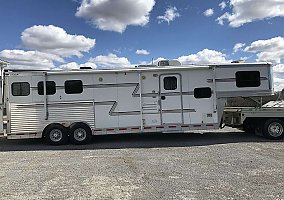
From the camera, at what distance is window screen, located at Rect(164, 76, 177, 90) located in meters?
11.9

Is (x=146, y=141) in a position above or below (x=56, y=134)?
below

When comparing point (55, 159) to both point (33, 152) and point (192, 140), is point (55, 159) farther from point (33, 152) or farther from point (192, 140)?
point (192, 140)

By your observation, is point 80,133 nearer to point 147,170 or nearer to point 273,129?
point 147,170

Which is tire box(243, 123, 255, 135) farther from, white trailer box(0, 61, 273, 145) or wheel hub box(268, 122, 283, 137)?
white trailer box(0, 61, 273, 145)

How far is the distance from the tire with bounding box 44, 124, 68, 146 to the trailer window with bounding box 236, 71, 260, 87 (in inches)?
258

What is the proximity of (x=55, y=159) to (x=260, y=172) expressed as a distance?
→ 17.6ft

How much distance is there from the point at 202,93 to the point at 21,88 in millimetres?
6445

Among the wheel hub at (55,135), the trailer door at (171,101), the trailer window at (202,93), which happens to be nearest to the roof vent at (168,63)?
the trailer door at (171,101)

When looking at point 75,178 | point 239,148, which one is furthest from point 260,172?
point 75,178

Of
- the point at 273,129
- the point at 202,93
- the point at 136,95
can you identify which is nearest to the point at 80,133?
the point at 136,95

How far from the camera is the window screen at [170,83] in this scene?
11.9 metres

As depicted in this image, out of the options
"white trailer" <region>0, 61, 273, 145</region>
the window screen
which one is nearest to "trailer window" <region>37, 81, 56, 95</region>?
"white trailer" <region>0, 61, 273, 145</region>

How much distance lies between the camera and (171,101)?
468 inches

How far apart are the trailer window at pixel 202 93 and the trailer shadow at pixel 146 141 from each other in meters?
1.62
